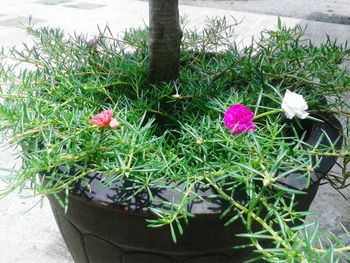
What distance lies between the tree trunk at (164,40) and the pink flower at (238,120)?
23cm

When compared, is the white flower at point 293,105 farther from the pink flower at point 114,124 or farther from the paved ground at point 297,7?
the paved ground at point 297,7

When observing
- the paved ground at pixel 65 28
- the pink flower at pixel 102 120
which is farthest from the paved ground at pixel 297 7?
the pink flower at pixel 102 120

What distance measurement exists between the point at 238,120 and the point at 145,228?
187 mm

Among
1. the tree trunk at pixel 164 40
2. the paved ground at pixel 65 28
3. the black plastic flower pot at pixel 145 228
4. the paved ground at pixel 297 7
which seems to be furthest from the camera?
the paved ground at pixel 297 7

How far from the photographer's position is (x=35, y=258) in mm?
953

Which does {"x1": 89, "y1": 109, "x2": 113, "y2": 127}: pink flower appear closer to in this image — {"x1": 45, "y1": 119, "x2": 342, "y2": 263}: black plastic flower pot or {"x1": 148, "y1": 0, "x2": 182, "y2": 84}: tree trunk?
{"x1": 45, "y1": 119, "x2": 342, "y2": 263}: black plastic flower pot

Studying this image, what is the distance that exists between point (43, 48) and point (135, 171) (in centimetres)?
49

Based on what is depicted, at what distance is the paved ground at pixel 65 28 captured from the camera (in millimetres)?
984

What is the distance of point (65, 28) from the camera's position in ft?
8.54

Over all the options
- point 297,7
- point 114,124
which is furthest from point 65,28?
point 114,124

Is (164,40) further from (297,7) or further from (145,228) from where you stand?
(297,7)

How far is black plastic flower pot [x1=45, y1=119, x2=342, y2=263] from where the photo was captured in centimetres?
49

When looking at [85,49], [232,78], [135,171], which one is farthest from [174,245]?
[85,49]

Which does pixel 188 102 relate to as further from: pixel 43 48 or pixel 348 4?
pixel 348 4
